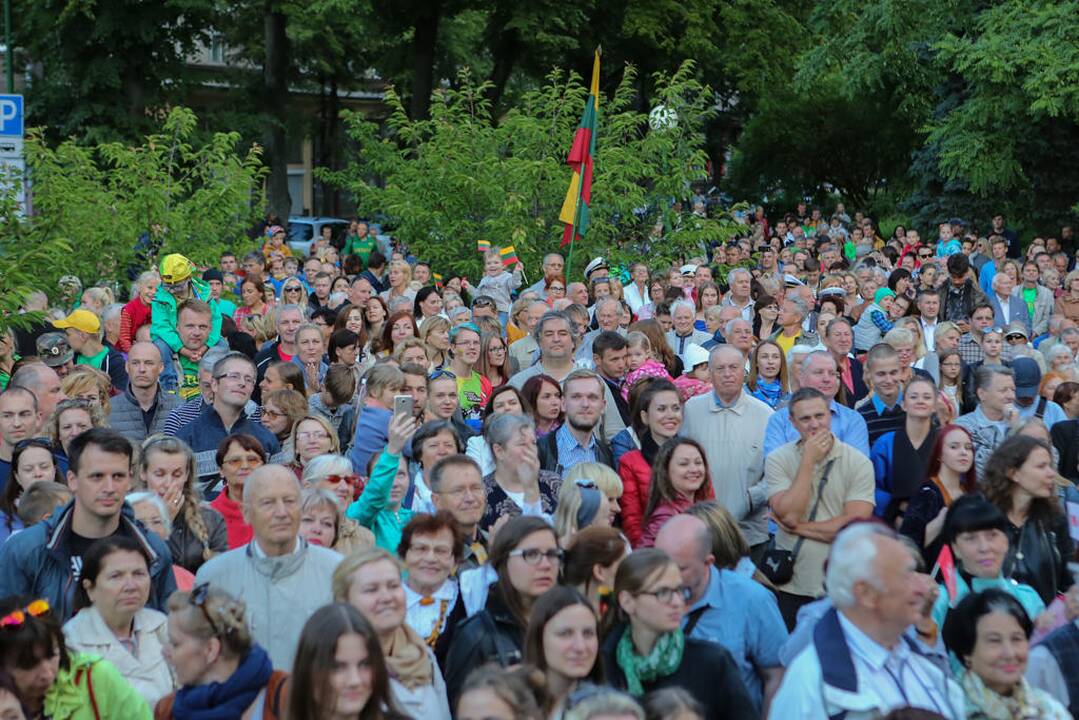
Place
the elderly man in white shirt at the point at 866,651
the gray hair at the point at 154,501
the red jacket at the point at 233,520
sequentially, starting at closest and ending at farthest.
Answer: the elderly man in white shirt at the point at 866,651
the gray hair at the point at 154,501
the red jacket at the point at 233,520

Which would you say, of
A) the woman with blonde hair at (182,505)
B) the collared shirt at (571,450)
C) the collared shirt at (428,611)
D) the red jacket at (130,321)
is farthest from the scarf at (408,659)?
the red jacket at (130,321)

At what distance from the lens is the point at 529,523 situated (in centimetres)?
573

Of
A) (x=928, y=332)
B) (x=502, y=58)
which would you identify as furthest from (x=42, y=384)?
(x=502, y=58)

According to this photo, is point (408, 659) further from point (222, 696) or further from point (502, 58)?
point (502, 58)

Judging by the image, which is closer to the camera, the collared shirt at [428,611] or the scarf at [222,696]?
the scarf at [222,696]

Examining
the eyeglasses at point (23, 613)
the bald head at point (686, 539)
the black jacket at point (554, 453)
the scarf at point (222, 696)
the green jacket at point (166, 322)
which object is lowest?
the green jacket at point (166, 322)

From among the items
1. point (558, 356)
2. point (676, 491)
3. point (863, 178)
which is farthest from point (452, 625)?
point (863, 178)

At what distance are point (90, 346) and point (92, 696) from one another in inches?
262

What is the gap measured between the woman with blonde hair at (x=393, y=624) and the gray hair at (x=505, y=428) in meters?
2.04

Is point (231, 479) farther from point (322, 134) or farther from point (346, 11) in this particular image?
point (322, 134)

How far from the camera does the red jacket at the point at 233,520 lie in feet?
24.6

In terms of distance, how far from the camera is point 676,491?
7.39 meters

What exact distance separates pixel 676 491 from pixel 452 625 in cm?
174

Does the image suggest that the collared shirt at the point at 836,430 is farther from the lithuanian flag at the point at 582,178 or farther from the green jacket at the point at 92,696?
the lithuanian flag at the point at 582,178
